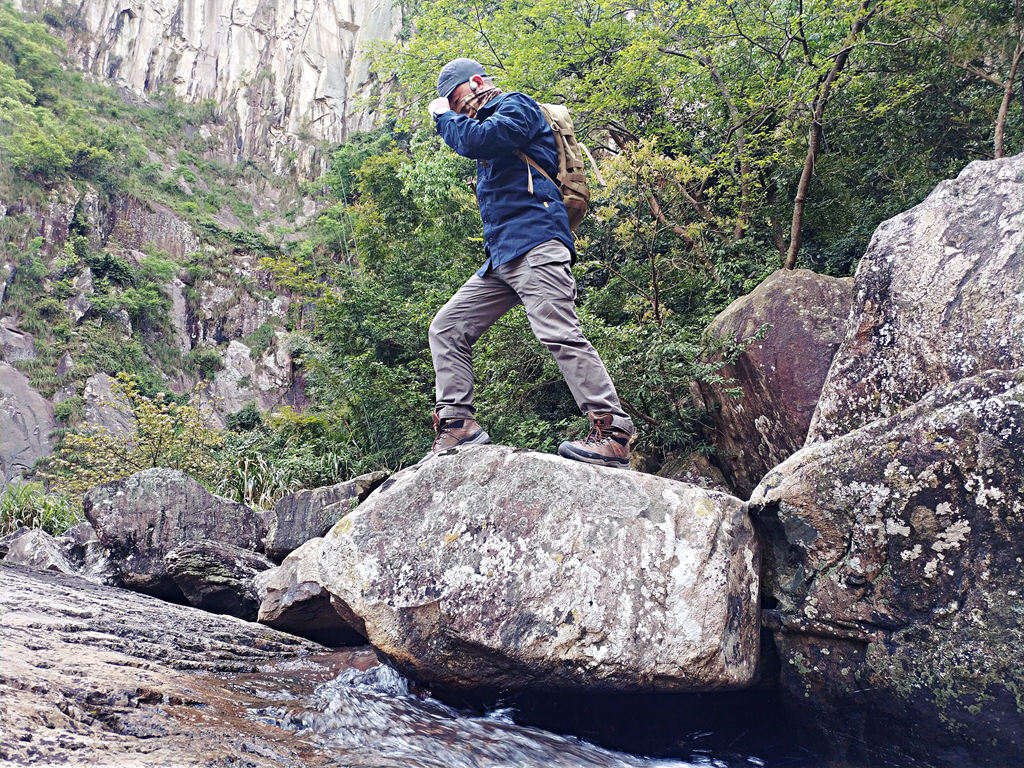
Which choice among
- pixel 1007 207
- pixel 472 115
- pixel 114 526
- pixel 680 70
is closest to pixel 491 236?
pixel 472 115

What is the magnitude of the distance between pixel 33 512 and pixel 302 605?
779cm

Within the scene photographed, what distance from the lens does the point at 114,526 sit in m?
6.48

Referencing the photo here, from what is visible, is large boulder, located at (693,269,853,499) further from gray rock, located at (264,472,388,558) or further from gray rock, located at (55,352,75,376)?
gray rock, located at (55,352,75,376)

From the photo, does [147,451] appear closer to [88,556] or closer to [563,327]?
[88,556]

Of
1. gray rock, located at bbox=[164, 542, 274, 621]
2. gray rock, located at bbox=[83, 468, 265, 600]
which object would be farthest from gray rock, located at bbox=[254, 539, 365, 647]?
gray rock, located at bbox=[83, 468, 265, 600]

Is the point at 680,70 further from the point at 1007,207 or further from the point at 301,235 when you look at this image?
the point at 301,235

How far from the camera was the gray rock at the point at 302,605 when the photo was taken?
4.09m

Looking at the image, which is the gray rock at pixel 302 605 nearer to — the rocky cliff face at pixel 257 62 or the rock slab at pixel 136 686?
the rock slab at pixel 136 686

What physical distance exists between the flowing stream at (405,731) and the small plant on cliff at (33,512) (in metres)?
7.90

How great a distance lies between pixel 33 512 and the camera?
9633 mm

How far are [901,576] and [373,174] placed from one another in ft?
38.7

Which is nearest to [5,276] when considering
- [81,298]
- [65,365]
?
[81,298]

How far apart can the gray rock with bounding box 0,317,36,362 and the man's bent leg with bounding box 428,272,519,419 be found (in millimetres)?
32369

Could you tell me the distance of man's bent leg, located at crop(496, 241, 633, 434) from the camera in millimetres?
3447
